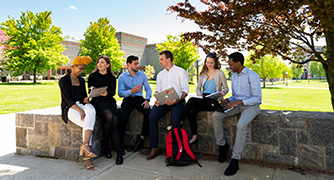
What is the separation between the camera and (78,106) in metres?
3.38

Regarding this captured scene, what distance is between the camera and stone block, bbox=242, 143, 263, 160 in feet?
10.9

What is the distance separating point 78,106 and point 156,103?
1249mm

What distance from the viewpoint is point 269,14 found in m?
3.52

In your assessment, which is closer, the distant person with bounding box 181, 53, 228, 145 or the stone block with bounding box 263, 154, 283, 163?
the stone block with bounding box 263, 154, 283, 163

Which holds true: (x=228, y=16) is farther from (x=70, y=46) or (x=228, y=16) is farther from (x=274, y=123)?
(x=70, y=46)

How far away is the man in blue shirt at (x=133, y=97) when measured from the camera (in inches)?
154

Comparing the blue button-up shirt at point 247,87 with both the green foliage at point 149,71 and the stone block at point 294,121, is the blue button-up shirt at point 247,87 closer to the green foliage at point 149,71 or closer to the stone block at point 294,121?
the stone block at point 294,121

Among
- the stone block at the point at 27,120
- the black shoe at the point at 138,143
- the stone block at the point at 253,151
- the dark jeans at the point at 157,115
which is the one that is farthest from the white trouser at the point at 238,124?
the stone block at the point at 27,120

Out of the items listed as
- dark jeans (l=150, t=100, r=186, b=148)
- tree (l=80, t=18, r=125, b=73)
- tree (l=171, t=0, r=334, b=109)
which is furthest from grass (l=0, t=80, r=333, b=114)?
tree (l=80, t=18, r=125, b=73)

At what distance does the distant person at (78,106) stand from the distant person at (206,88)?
4.96 feet

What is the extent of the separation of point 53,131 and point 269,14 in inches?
162

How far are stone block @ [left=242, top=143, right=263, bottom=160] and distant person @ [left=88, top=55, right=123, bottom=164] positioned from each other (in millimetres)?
1979

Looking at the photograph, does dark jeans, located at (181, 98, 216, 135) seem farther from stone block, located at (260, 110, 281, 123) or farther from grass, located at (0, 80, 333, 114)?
grass, located at (0, 80, 333, 114)

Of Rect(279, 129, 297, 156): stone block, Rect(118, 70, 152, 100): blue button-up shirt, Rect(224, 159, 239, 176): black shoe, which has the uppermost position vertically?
Rect(118, 70, 152, 100): blue button-up shirt
